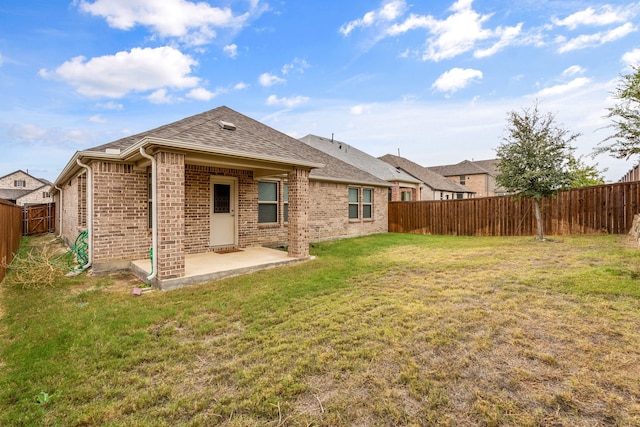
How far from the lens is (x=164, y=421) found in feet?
6.86

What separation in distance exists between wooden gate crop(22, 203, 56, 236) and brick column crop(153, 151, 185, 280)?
692 inches

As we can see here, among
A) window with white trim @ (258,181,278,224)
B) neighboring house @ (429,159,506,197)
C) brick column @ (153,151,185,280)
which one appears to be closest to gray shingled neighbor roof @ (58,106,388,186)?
brick column @ (153,151,185,280)

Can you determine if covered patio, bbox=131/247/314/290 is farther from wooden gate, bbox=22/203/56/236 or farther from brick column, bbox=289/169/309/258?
wooden gate, bbox=22/203/56/236

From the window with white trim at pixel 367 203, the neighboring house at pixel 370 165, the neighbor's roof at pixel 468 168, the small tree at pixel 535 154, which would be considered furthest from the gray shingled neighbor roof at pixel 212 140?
the neighbor's roof at pixel 468 168

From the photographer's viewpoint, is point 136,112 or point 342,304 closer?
point 342,304

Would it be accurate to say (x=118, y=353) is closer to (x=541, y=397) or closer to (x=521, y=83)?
(x=541, y=397)

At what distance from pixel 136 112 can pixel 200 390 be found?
1812 cm

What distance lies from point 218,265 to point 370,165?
16094mm

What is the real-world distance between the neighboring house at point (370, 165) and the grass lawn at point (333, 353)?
14.4m

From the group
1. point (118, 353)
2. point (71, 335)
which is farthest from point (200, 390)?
point (71, 335)

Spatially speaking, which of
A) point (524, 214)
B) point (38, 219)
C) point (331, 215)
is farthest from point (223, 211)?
point (38, 219)

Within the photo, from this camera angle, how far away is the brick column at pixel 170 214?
217 inches

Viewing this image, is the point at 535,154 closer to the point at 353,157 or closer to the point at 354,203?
the point at 354,203

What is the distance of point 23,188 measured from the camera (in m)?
45.2
